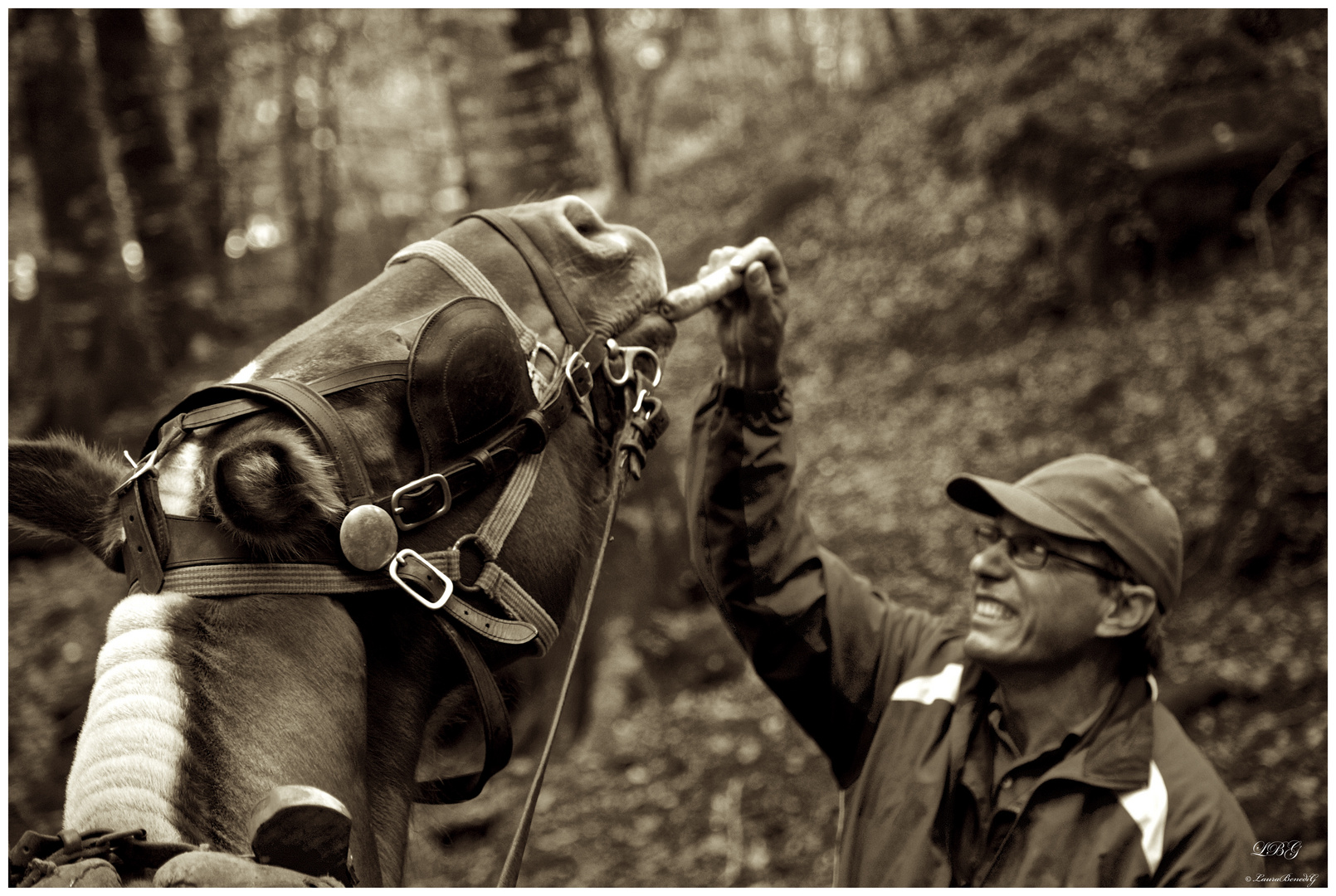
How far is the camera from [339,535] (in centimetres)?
140

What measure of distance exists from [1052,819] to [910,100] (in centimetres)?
1121

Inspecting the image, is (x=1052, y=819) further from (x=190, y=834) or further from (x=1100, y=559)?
(x=190, y=834)

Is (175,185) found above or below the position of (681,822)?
above

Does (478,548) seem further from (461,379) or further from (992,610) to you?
(992,610)

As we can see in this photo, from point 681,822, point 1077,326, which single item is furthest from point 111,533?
point 1077,326

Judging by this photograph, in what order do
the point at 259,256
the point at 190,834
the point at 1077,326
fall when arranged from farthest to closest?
the point at 259,256 < the point at 1077,326 < the point at 190,834

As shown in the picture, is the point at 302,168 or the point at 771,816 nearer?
the point at 771,816

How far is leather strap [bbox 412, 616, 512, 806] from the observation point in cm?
152

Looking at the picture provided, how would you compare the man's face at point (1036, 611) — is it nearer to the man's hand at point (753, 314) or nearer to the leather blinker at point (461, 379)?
the man's hand at point (753, 314)

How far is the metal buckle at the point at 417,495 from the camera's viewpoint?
148 centimetres

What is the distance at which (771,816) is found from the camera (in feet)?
15.5

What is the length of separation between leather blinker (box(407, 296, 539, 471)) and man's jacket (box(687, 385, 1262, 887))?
1024 mm
